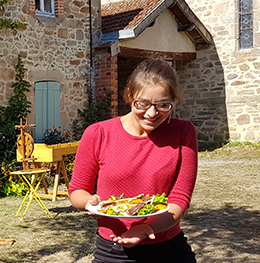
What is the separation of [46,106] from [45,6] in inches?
88.6

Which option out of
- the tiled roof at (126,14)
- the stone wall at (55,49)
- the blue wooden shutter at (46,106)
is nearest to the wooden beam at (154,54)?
the tiled roof at (126,14)

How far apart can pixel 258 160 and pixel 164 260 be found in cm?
955

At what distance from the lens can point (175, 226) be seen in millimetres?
1879

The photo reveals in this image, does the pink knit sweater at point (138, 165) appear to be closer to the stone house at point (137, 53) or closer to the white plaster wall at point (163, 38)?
the stone house at point (137, 53)

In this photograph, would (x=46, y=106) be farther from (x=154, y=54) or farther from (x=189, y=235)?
(x=189, y=235)

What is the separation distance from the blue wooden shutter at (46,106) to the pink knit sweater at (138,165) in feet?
26.4

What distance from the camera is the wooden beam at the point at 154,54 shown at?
11.3 m

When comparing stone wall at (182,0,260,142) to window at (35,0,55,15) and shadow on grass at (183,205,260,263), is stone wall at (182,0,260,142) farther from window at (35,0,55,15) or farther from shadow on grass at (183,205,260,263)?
shadow on grass at (183,205,260,263)

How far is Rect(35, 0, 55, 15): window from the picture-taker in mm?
10117

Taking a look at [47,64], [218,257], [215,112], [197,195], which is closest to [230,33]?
[215,112]

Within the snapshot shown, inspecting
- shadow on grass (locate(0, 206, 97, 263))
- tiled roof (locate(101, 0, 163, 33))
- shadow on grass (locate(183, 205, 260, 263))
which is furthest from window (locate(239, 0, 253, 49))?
shadow on grass (locate(0, 206, 97, 263))

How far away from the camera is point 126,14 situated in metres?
11.5

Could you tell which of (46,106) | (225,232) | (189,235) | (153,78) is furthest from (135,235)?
(46,106)

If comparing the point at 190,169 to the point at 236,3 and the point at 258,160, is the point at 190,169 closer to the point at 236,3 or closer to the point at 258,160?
the point at 258,160
